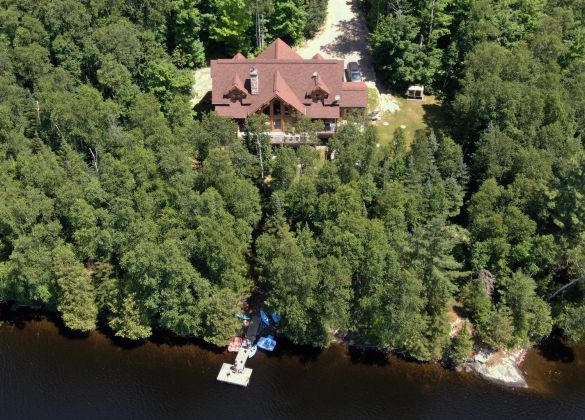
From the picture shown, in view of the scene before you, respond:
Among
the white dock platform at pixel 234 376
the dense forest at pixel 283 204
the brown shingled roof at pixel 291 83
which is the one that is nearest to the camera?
the dense forest at pixel 283 204

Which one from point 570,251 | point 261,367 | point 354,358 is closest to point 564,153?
point 570,251

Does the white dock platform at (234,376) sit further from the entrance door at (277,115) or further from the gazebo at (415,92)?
the gazebo at (415,92)

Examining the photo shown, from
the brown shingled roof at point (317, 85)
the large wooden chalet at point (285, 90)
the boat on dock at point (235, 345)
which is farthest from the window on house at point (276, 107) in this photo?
the boat on dock at point (235, 345)

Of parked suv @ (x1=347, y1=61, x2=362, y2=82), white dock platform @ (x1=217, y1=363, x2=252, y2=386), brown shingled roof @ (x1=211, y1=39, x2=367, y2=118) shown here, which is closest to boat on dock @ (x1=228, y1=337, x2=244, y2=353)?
white dock platform @ (x1=217, y1=363, x2=252, y2=386)

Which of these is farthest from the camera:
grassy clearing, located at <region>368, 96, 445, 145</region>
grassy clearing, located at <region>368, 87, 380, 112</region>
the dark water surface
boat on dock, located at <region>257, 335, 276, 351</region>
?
grassy clearing, located at <region>368, 87, 380, 112</region>

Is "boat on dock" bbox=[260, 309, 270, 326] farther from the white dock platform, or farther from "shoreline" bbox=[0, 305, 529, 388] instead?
the white dock platform

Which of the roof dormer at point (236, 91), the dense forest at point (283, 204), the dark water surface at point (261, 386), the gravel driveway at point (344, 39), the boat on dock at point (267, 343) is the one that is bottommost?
the dark water surface at point (261, 386)
